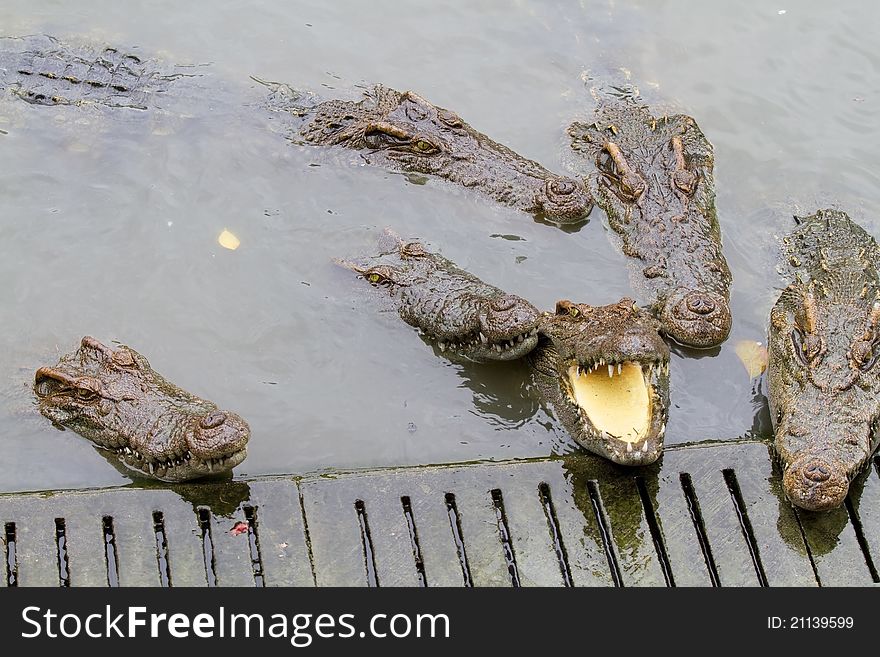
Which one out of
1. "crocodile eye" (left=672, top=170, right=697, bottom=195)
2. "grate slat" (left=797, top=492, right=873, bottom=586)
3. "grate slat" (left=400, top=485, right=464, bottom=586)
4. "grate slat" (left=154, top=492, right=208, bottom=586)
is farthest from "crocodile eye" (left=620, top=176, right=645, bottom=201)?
"grate slat" (left=154, top=492, right=208, bottom=586)

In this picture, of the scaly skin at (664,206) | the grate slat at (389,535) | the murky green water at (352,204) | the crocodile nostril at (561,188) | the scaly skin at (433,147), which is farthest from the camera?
the scaly skin at (433,147)

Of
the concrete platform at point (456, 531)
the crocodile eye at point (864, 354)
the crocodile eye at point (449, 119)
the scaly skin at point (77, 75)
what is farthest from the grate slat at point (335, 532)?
the scaly skin at point (77, 75)

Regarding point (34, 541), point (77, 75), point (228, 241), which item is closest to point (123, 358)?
point (34, 541)

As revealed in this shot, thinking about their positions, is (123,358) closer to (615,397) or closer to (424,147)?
(615,397)

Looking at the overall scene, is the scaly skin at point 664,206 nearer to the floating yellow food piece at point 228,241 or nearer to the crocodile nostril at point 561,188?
the crocodile nostril at point 561,188

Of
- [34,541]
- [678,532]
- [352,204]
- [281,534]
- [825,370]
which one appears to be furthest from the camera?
[352,204]

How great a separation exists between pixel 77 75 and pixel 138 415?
15.1ft

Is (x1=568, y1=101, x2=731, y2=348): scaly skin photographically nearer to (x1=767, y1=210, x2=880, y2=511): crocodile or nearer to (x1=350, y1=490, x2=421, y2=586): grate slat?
(x1=767, y1=210, x2=880, y2=511): crocodile

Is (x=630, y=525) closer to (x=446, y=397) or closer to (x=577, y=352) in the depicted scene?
(x=577, y=352)

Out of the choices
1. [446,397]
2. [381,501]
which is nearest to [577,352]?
[446,397]

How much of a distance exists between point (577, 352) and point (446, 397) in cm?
111

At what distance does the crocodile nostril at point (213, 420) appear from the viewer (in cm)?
560

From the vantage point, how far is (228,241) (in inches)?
310

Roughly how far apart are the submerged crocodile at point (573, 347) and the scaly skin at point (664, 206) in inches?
12.9
